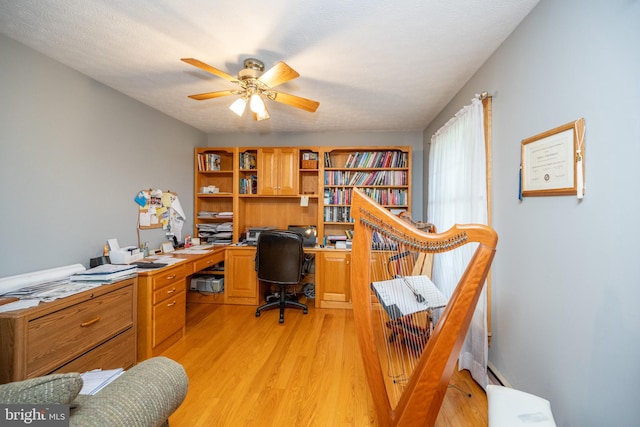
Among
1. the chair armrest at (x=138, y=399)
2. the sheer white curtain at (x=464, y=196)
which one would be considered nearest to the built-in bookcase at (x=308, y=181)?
the sheer white curtain at (x=464, y=196)

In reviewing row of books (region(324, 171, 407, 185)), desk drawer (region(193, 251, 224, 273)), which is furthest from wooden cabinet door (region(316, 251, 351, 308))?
desk drawer (region(193, 251, 224, 273))

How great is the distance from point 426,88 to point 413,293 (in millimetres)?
1830

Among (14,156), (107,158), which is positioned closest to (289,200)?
(107,158)

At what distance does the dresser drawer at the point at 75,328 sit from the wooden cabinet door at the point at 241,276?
4.42 feet

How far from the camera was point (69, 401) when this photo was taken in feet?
1.98

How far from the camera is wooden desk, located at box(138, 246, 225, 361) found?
196 centimetres

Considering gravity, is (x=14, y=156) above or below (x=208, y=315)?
above

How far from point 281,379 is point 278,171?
242 cm

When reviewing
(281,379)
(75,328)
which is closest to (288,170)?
(281,379)

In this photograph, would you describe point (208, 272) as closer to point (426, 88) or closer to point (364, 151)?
point (364, 151)

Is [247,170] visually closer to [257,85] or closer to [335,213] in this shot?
[335,213]

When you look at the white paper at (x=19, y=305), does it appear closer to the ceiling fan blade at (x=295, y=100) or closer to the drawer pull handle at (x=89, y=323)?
the drawer pull handle at (x=89, y=323)

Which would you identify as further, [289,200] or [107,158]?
[289,200]

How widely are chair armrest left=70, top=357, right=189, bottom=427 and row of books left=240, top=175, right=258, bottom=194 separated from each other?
2.79 metres
